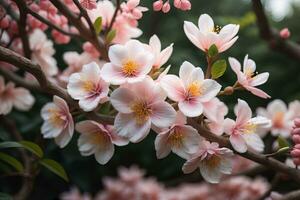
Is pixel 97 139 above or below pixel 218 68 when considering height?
below

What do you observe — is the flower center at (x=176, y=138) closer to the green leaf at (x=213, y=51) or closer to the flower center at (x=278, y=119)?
the green leaf at (x=213, y=51)

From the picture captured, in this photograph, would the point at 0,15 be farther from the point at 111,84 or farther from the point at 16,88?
the point at 111,84

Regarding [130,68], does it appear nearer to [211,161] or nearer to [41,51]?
[211,161]

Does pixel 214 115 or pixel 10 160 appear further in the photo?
pixel 10 160

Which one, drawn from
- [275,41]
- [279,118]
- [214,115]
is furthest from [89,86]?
[275,41]

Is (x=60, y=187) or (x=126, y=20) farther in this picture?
(x=60, y=187)

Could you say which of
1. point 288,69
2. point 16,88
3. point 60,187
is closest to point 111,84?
point 16,88
